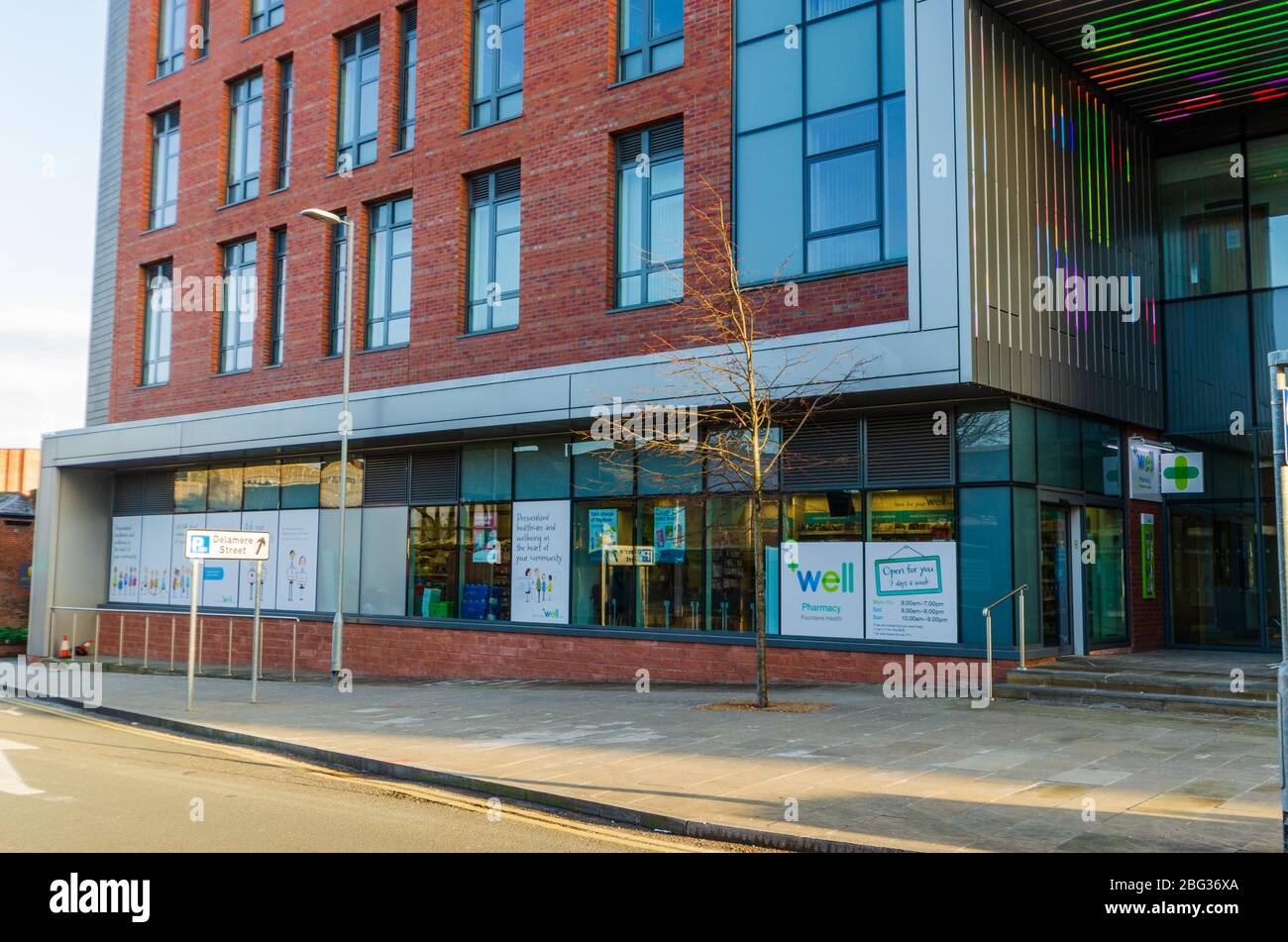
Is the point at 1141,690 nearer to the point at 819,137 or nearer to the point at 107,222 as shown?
the point at 819,137

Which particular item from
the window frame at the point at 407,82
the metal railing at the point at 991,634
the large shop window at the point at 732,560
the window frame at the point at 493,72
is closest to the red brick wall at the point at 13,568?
the window frame at the point at 407,82

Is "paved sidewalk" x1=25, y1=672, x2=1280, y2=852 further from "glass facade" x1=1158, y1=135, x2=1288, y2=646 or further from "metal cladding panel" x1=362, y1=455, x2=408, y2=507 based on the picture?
"metal cladding panel" x1=362, y1=455, x2=408, y2=507

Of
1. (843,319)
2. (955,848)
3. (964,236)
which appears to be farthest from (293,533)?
(955,848)

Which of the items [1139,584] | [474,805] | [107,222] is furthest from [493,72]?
[474,805]

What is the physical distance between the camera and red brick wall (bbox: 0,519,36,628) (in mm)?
30906

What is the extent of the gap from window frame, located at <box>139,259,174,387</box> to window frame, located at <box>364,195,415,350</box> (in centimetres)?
689

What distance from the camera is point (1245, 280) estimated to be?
706 inches

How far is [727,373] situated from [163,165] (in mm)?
18422

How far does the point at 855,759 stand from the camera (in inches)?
392

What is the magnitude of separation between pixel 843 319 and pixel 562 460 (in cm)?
591

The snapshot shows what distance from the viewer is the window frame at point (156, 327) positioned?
1041 inches

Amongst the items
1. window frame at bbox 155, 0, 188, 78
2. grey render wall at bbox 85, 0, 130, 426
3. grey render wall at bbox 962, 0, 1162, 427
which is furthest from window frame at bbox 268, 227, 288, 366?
grey render wall at bbox 962, 0, 1162, 427

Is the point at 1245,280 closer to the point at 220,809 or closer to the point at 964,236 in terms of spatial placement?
the point at 964,236

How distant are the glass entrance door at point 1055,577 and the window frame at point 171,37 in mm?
22822
